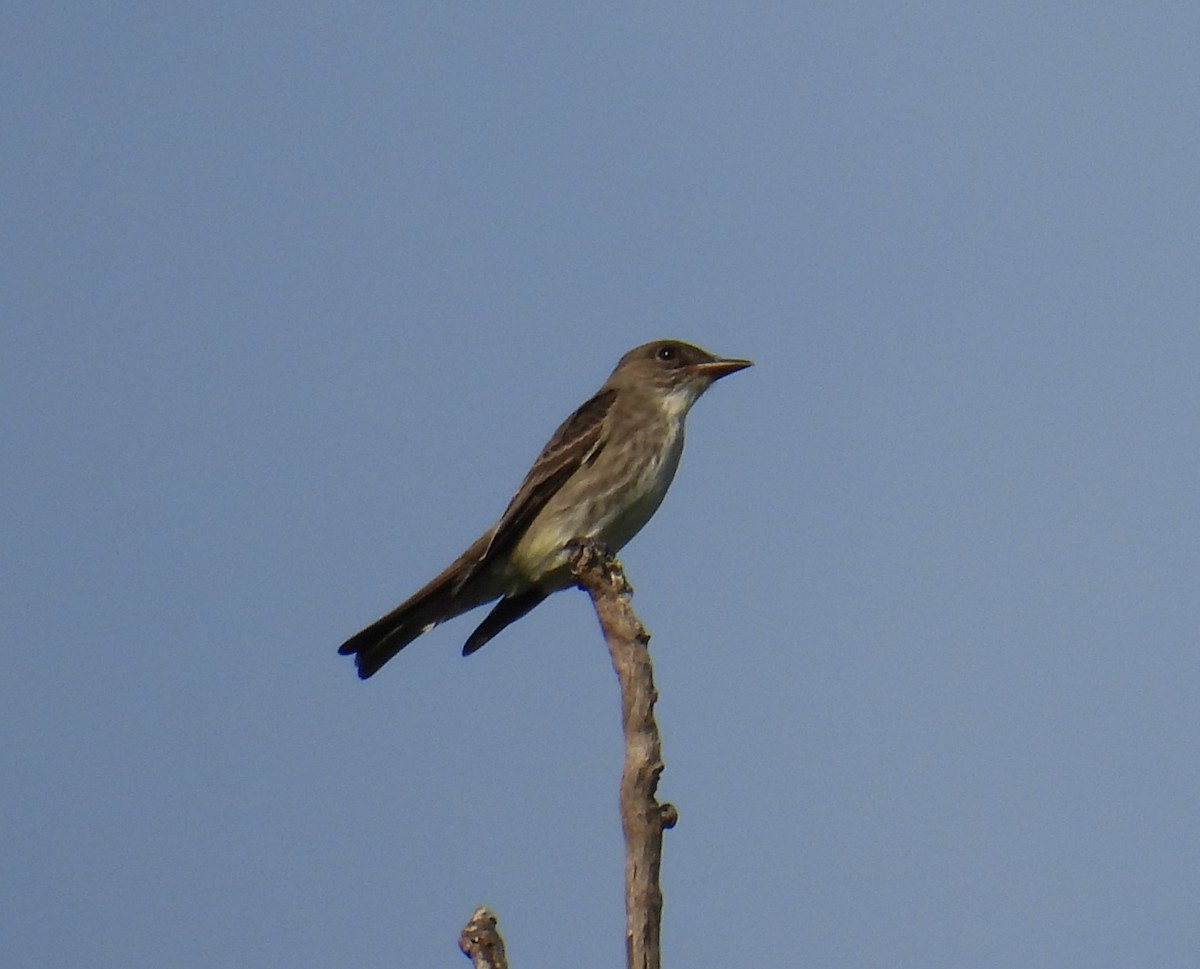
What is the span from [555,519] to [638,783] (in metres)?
5.46

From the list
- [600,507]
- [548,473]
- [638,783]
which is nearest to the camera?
[638,783]

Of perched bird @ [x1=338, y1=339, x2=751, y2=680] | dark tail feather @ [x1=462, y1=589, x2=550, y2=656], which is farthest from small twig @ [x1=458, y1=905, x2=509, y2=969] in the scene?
dark tail feather @ [x1=462, y1=589, x2=550, y2=656]

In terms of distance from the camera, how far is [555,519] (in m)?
11.6

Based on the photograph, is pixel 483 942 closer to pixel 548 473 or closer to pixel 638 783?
pixel 638 783

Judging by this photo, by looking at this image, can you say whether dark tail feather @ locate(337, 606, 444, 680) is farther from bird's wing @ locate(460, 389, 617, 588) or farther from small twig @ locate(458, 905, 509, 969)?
small twig @ locate(458, 905, 509, 969)

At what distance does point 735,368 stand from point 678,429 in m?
0.87

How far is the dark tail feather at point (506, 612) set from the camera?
11.8 m

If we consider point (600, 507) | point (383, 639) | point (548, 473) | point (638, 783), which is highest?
point (548, 473)

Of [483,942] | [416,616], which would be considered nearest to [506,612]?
[416,616]

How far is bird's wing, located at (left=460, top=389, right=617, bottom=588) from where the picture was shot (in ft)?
38.1

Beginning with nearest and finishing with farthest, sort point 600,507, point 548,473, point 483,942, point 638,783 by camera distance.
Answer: point 483,942
point 638,783
point 600,507
point 548,473

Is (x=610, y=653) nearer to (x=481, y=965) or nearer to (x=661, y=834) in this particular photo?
(x=661, y=834)

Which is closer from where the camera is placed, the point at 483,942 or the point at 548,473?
the point at 483,942

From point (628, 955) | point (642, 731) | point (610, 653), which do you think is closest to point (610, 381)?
point (610, 653)
